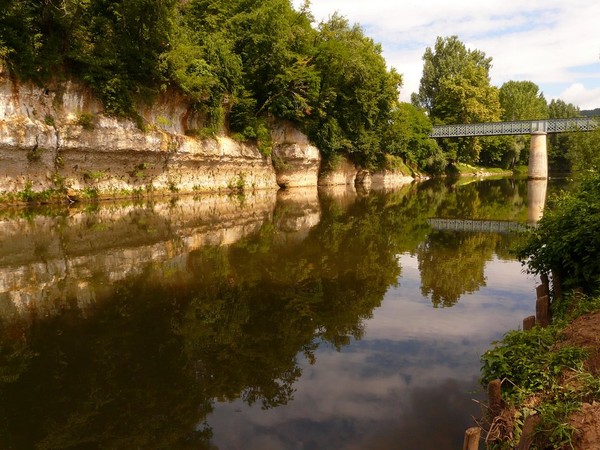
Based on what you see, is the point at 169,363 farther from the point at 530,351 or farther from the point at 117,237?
the point at 117,237

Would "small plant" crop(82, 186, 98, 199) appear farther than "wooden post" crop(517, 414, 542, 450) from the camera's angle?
Yes

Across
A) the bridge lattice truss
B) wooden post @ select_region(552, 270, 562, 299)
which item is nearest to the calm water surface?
wooden post @ select_region(552, 270, 562, 299)

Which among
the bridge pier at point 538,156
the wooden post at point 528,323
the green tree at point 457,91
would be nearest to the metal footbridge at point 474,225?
the wooden post at point 528,323

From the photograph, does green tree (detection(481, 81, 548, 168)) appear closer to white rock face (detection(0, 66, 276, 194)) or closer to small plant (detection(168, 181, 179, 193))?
white rock face (detection(0, 66, 276, 194))

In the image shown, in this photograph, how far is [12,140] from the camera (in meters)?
24.4

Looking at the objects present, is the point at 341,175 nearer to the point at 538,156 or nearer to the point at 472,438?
the point at 538,156

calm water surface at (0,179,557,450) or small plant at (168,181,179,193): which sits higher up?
small plant at (168,181,179,193)

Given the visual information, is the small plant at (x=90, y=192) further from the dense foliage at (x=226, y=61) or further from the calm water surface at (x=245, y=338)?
the calm water surface at (x=245, y=338)

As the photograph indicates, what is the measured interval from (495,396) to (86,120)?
28.8m

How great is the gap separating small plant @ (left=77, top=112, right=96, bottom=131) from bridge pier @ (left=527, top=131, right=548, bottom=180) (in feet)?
186

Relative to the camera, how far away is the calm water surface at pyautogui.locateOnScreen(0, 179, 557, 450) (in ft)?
19.3

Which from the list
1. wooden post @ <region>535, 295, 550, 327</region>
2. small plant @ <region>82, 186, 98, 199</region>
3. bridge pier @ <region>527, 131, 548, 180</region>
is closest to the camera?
wooden post @ <region>535, 295, 550, 327</region>

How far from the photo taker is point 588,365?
5207 mm

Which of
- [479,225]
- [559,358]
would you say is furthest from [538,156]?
[559,358]
